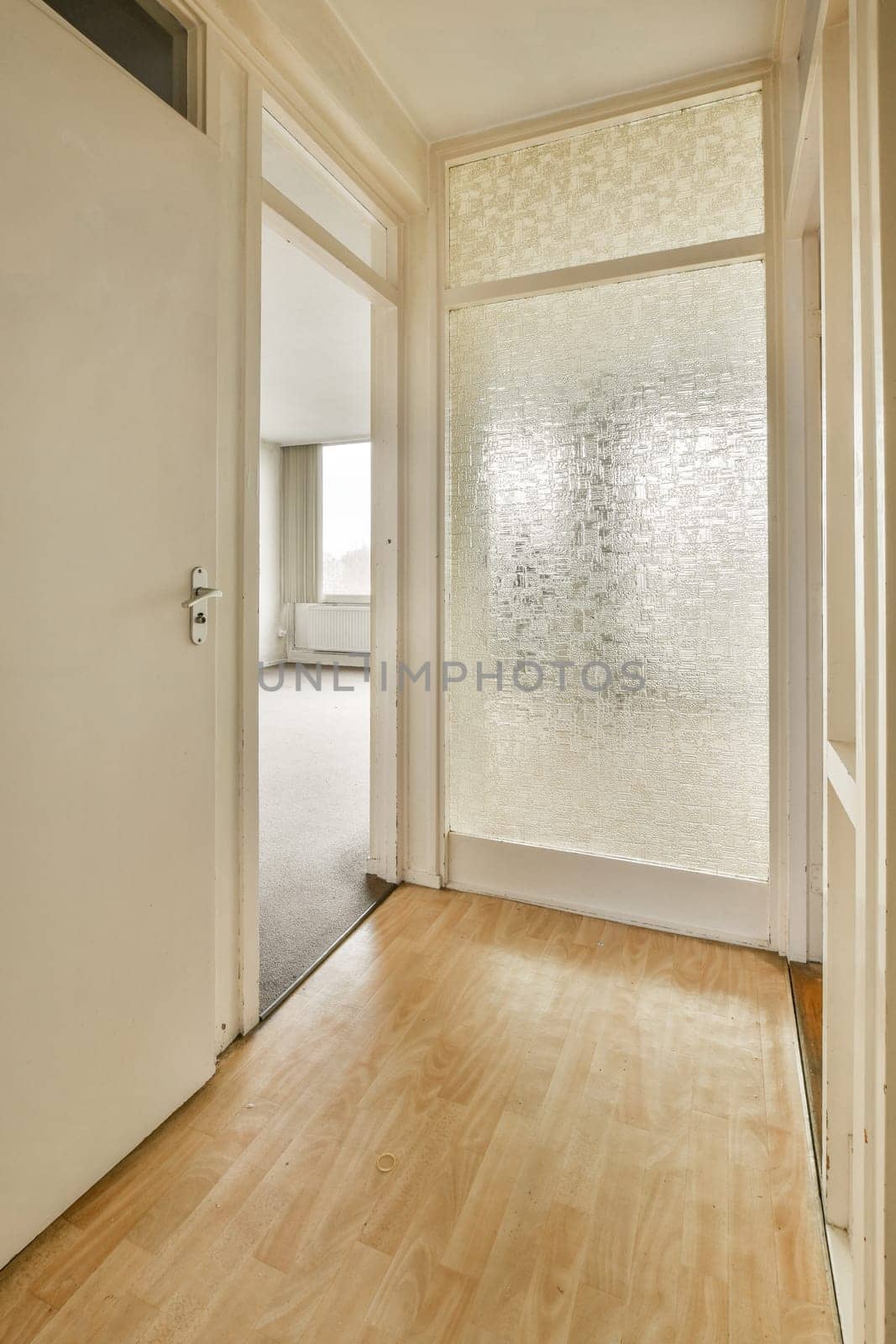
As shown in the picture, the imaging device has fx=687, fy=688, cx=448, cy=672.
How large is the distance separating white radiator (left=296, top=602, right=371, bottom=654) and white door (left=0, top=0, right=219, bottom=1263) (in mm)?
6837

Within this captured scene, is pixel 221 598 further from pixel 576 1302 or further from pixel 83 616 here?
pixel 576 1302

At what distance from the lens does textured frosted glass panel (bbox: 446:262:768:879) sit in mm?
2090

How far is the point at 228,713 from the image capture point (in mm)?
1641

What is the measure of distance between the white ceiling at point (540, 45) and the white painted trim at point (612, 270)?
50 cm

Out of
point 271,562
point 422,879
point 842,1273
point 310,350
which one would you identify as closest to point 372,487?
point 422,879

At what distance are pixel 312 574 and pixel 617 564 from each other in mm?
6840

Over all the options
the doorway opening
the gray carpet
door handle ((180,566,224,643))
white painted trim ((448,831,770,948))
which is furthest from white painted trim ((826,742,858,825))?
the gray carpet

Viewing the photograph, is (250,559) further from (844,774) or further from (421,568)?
(844,774)

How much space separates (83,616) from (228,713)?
496mm

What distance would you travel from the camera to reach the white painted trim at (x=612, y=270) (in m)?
2.04

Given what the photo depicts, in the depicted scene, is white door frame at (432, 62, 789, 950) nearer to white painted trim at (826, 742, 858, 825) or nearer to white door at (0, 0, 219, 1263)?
white painted trim at (826, 742, 858, 825)

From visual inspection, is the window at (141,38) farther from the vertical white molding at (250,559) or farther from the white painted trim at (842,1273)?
the white painted trim at (842,1273)

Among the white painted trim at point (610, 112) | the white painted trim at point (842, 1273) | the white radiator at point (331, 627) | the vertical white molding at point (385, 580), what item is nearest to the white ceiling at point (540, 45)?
the white painted trim at point (610, 112)

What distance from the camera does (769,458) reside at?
2.04 metres
